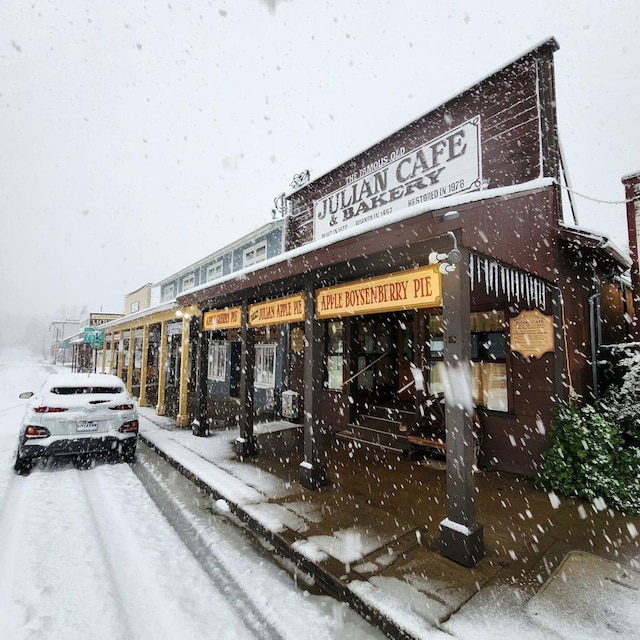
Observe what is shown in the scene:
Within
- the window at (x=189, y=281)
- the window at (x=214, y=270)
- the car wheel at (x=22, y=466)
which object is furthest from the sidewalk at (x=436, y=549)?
the window at (x=189, y=281)

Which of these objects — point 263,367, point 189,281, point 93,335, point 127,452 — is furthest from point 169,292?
point 127,452

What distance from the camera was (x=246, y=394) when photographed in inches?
278

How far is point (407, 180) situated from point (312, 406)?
5188 mm

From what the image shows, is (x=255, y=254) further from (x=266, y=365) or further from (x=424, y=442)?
(x=424, y=442)

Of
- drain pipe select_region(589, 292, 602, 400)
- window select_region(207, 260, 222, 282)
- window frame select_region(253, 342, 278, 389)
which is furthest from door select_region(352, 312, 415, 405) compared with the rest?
window select_region(207, 260, 222, 282)

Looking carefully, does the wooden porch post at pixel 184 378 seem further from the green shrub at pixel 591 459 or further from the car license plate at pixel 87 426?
the green shrub at pixel 591 459

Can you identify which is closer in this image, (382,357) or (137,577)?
(137,577)

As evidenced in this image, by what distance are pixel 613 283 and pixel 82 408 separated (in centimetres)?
1112

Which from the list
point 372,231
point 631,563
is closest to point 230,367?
point 372,231

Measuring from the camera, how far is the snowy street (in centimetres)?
268

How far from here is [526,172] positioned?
18.6 feet

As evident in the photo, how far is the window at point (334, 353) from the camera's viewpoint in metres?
9.60

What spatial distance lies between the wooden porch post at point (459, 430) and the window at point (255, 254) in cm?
1071

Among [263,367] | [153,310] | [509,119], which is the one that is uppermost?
[509,119]
